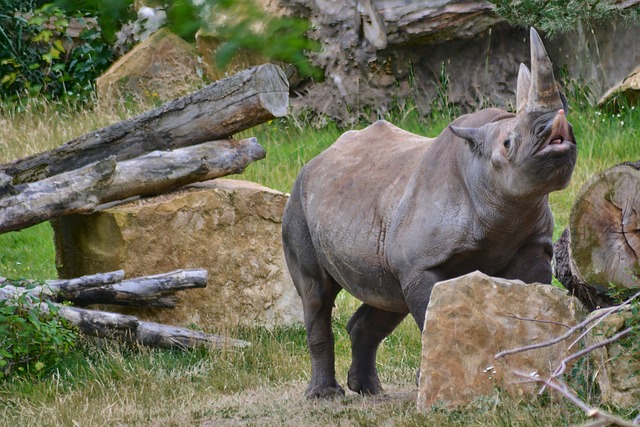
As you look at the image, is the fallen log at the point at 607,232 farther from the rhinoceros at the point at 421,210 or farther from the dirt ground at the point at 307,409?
the dirt ground at the point at 307,409

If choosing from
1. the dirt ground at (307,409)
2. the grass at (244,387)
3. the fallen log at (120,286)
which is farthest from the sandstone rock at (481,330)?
the fallen log at (120,286)

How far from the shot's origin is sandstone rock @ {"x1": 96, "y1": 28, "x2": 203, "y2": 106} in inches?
610

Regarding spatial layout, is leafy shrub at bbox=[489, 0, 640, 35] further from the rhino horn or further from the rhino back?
the rhino horn

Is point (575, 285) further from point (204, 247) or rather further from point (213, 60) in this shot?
point (213, 60)

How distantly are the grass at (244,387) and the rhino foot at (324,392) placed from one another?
110 mm

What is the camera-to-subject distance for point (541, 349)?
18.2 ft

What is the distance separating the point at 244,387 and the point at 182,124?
7.87 feet

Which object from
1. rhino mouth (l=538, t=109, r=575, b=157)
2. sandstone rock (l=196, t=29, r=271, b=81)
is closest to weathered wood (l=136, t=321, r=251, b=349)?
rhino mouth (l=538, t=109, r=575, b=157)

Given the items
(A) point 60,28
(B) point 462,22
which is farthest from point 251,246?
(A) point 60,28

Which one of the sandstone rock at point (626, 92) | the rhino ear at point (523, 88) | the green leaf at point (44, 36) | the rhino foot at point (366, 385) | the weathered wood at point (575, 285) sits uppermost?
the rhino ear at point (523, 88)

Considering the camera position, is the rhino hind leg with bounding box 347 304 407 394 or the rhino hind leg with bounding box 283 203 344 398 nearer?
the rhino hind leg with bounding box 283 203 344 398

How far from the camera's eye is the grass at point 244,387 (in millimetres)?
5539

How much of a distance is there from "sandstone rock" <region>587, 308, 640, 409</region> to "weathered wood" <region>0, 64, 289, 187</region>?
430cm

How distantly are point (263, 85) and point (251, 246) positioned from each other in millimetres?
1493
